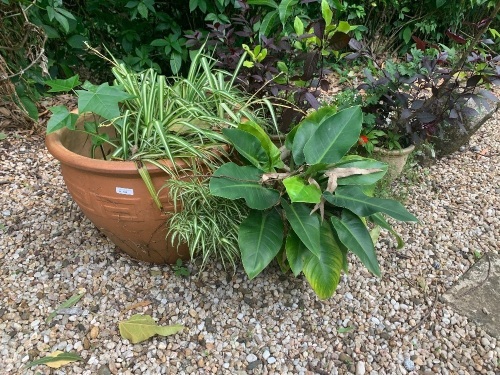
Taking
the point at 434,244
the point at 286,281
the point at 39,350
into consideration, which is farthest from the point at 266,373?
the point at 434,244

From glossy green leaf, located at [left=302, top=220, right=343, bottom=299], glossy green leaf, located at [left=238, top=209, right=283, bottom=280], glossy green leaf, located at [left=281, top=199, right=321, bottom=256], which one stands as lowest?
glossy green leaf, located at [left=302, top=220, right=343, bottom=299]

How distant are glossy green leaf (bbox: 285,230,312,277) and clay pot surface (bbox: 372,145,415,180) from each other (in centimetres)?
117

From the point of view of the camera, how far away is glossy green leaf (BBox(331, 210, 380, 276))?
5.41 ft

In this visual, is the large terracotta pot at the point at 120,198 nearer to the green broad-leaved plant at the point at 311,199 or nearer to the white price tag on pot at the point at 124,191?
the white price tag on pot at the point at 124,191

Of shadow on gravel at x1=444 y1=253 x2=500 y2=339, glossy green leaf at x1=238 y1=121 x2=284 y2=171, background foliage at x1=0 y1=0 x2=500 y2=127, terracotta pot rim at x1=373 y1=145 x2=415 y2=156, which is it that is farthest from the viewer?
terracotta pot rim at x1=373 y1=145 x2=415 y2=156

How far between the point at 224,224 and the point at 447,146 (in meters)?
2.11

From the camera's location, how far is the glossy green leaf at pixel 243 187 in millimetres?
1598

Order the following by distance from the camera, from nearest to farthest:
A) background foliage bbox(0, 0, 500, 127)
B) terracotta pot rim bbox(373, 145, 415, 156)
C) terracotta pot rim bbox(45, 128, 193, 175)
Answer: terracotta pot rim bbox(45, 128, 193, 175), background foliage bbox(0, 0, 500, 127), terracotta pot rim bbox(373, 145, 415, 156)

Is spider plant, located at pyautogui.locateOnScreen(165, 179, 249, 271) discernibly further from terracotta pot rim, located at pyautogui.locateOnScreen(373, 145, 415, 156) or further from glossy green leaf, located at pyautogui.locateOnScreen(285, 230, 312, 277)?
terracotta pot rim, located at pyautogui.locateOnScreen(373, 145, 415, 156)

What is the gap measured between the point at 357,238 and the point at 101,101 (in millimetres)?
1146

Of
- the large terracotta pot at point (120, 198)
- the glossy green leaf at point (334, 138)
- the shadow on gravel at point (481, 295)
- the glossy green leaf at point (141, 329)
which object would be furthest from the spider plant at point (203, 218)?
the shadow on gravel at point (481, 295)

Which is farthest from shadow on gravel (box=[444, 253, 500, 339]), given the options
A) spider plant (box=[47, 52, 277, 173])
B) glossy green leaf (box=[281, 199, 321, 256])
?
spider plant (box=[47, 52, 277, 173])

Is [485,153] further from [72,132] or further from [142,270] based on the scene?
[72,132]

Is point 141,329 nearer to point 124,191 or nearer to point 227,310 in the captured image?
point 227,310
